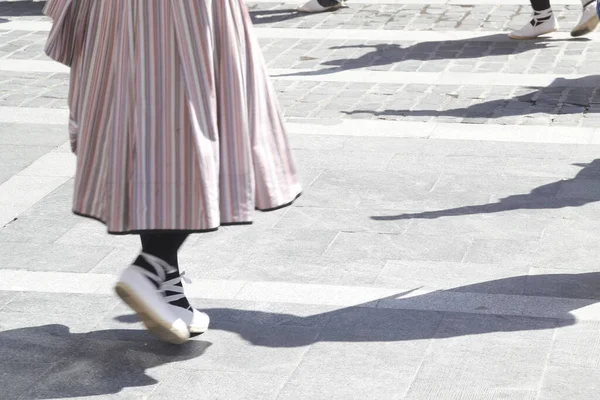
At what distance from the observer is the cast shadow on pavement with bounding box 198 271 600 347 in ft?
13.2

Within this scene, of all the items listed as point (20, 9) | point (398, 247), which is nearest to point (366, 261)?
point (398, 247)

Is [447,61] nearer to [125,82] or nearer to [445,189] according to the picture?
[445,189]

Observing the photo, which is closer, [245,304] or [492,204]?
[245,304]

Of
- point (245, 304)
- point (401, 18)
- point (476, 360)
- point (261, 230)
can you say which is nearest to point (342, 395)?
point (476, 360)

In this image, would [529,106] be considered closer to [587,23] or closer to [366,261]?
[587,23]

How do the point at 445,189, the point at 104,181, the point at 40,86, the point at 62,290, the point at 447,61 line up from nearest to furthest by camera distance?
1. the point at 104,181
2. the point at 62,290
3. the point at 445,189
4. the point at 40,86
5. the point at 447,61

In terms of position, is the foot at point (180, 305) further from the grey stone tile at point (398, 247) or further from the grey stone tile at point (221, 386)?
the grey stone tile at point (398, 247)

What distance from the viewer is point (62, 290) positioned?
4512mm

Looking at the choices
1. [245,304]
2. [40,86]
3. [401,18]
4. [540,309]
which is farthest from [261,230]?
[401,18]

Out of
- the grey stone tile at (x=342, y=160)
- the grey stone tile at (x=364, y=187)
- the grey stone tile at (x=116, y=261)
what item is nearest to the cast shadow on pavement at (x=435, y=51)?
the grey stone tile at (x=342, y=160)

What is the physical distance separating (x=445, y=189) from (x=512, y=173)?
0.46 meters

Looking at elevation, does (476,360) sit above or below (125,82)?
below

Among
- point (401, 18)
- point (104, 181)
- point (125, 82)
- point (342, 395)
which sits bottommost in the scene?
point (401, 18)

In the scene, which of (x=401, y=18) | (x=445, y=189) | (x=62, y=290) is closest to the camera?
(x=62, y=290)
